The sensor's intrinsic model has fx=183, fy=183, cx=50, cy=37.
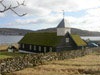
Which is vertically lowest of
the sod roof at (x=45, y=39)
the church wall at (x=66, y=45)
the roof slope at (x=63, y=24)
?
the church wall at (x=66, y=45)

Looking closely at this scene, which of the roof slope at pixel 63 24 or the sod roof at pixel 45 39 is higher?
the roof slope at pixel 63 24

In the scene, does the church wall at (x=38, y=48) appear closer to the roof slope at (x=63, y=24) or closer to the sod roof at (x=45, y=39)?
the sod roof at (x=45, y=39)

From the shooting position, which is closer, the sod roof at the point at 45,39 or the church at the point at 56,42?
the church at the point at 56,42

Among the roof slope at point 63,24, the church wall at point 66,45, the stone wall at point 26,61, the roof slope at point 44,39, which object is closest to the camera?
the stone wall at point 26,61

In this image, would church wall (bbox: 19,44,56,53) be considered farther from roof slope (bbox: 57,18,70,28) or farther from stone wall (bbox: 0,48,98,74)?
stone wall (bbox: 0,48,98,74)

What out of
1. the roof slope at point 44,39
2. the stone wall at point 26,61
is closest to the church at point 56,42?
the roof slope at point 44,39

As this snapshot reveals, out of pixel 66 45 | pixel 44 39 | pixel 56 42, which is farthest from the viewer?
pixel 44 39

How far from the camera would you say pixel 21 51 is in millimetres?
56125

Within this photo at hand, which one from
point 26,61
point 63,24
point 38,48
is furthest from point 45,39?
point 26,61

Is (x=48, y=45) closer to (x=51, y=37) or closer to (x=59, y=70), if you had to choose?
(x=51, y=37)

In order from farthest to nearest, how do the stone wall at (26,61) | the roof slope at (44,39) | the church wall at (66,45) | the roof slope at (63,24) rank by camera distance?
the roof slope at (63,24), the roof slope at (44,39), the church wall at (66,45), the stone wall at (26,61)

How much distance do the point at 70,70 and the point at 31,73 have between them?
5304 millimetres

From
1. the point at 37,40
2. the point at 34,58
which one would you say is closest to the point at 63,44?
the point at 37,40

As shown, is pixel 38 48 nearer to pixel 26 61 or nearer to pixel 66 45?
pixel 66 45
